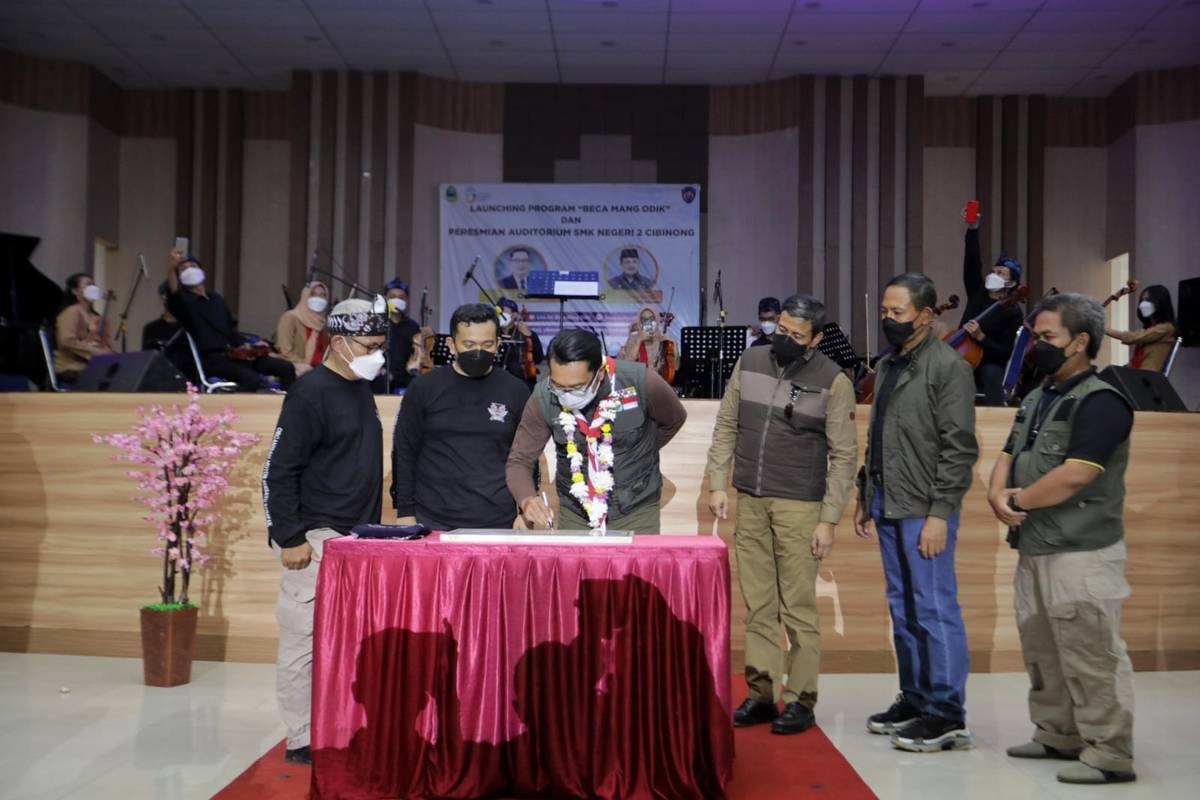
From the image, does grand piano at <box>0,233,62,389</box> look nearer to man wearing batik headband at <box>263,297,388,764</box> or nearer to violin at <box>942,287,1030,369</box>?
man wearing batik headband at <box>263,297,388,764</box>

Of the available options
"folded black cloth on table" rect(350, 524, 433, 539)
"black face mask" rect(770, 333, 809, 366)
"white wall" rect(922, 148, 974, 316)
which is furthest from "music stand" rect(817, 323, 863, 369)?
"white wall" rect(922, 148, 974, 316)

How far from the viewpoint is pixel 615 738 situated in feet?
10.1

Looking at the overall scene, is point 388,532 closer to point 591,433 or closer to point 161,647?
point 591,433

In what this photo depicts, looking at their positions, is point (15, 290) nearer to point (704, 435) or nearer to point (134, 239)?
point (134, 239)

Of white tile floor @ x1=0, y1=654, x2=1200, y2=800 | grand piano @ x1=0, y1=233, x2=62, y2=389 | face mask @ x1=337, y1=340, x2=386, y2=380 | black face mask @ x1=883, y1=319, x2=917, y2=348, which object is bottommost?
white tile floor @ x1=0, y1=654, x2=1200, y2=800

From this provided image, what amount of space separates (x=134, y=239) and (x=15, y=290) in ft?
6.64

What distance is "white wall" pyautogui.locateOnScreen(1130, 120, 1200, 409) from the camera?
11.1 metres

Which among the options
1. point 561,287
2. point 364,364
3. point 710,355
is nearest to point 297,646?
point 364,364

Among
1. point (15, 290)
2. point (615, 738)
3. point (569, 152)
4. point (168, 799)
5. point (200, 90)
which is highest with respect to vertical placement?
point (200, 90)

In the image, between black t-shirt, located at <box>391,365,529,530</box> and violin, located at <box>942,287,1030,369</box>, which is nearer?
black t-shirt, located at <box>391,365,529,530</box>

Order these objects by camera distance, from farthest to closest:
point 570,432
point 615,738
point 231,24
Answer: point 231,24 → point 570,432 → point 615,738

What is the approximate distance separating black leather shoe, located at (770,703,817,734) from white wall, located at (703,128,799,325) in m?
8.34

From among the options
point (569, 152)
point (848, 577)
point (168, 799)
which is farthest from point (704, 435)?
point (569, 152)

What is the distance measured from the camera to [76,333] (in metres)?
7.74
